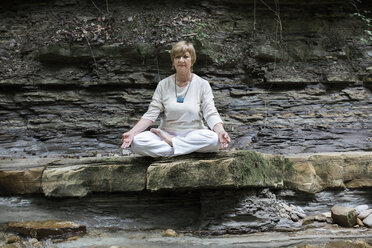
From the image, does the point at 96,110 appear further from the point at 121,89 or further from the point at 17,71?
the point at 17,71

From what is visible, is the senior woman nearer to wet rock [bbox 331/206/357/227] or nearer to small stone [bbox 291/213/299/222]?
small stone [bbox 291/213/299/222]

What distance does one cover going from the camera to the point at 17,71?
593cm

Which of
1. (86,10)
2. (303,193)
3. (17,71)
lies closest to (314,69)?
(303,193)

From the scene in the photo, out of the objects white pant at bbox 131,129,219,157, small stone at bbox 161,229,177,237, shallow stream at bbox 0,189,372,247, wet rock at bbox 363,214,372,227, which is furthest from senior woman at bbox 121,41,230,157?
wet rock at bbox 363,214,372,227

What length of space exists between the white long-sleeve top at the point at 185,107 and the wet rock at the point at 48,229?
52.5 inches

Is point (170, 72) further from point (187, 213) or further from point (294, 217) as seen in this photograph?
point (294, 217)

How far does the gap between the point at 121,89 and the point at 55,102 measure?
115cm

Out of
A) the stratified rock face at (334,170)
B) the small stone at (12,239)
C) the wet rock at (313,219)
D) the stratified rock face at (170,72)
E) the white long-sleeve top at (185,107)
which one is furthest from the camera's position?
the stratified rock face at (170,72)

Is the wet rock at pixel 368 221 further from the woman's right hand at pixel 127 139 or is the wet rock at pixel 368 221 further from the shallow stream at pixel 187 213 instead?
the woman's right hand at pixel 127 139

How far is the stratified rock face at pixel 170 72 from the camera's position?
212 inches

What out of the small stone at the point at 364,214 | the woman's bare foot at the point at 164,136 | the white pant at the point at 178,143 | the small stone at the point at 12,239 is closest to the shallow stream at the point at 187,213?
the small stone at the point at 364,214

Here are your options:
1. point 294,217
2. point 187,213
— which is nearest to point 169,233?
point 187,213

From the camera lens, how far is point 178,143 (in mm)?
3232

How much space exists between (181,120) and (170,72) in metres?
2.72
